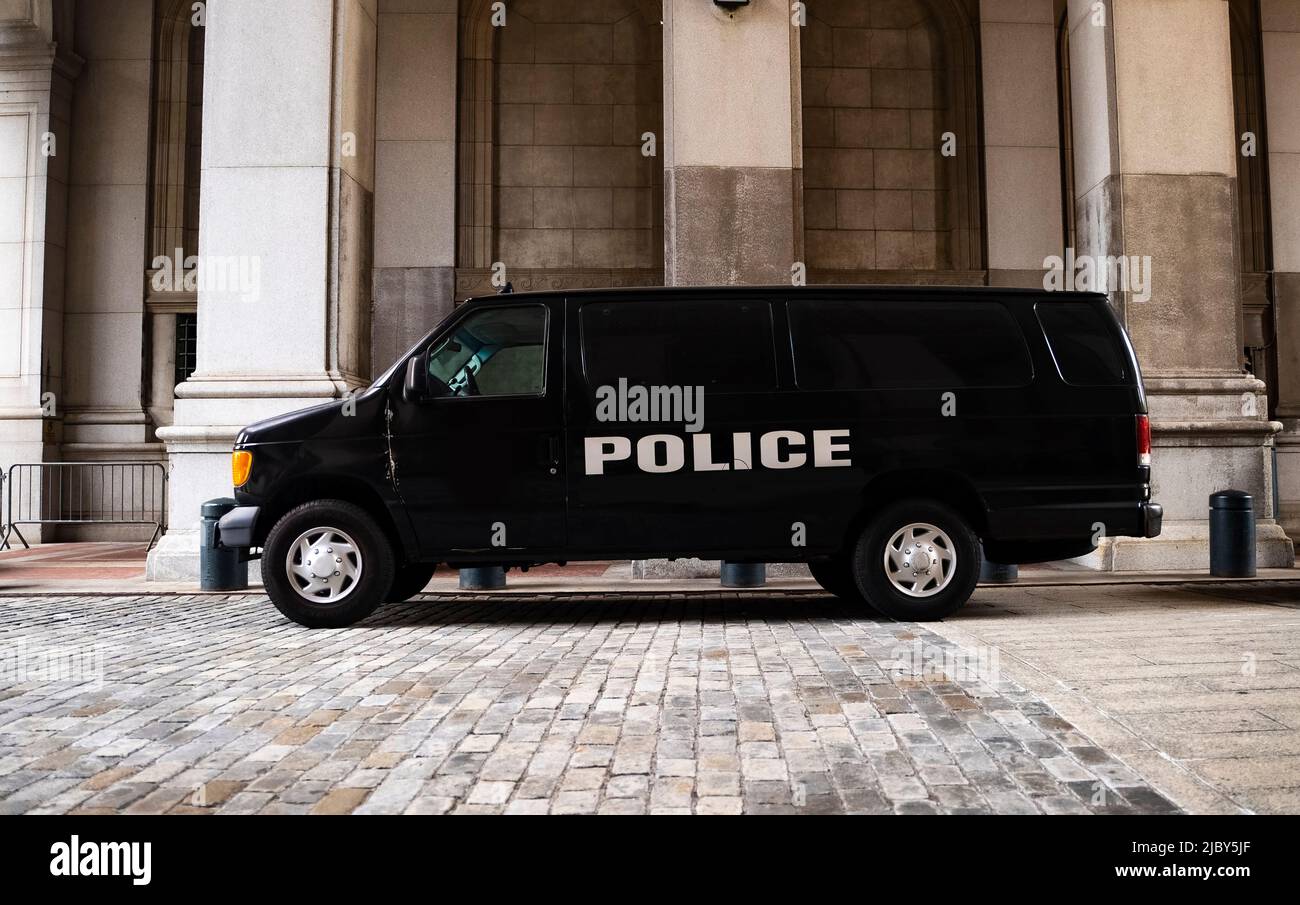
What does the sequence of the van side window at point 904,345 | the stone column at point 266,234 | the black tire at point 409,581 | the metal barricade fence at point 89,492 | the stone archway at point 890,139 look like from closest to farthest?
the van side window at point 904,345 < the black tire at point 409,581 < the stone column at point 266,234 < the metal barricade fence at point 89,492 < the stone archway at point 890,139

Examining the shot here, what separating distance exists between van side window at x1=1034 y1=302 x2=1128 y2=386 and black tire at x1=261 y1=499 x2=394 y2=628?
16.1 ft

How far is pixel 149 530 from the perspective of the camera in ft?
49.5

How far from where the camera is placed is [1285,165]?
16.2 metres

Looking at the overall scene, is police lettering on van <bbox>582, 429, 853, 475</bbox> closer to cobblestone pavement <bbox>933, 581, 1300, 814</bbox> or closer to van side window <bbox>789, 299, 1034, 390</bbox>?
van side window <bbox>789, 299, 1034, 390</bbox>

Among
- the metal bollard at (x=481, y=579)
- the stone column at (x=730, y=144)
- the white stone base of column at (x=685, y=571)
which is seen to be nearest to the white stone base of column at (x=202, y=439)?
the metal bollard at (x=481, y=579)

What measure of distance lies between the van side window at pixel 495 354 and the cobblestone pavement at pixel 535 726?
1.67 m

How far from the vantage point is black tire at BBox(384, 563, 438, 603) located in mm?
7496

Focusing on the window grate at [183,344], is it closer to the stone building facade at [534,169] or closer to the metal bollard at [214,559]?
the stone building facade at [534,169]

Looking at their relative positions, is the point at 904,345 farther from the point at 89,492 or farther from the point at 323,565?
the point at 89,492

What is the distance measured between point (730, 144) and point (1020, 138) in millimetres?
8073

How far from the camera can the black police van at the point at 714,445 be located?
21.2 feet

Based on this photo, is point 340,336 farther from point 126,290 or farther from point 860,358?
point 126,290

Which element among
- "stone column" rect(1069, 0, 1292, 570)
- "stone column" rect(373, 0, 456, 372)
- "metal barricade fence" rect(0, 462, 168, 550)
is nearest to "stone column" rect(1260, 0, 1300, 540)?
"stone column" rect(1069, 0, 1292, 570)

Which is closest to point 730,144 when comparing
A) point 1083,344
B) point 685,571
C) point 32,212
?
point 685,571
